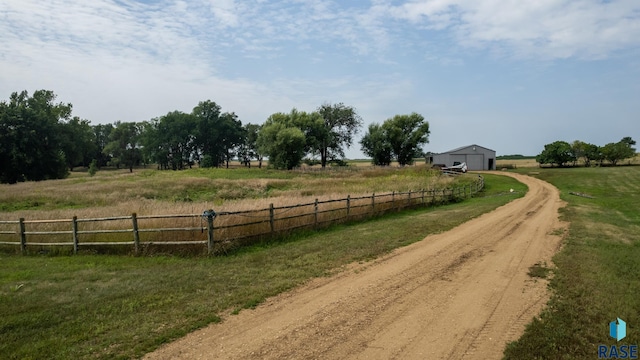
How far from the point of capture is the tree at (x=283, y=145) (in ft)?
213

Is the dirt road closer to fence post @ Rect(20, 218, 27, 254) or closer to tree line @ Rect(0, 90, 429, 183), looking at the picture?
fence post @ Rect(20, 218, 27, 254)

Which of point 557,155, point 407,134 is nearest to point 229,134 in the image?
point 407,134

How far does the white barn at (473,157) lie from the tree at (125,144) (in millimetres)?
80810

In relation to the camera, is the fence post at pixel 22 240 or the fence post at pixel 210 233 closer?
the fence post at pixel 210 233

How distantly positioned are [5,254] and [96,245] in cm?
341

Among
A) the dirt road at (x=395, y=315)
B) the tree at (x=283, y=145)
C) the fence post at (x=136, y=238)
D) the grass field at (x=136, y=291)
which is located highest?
the tree at (x=283, y=145)

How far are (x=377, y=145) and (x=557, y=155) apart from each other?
39.0 meters

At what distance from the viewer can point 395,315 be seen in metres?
6.01

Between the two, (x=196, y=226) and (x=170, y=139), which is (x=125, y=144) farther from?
(x=196, y=226)

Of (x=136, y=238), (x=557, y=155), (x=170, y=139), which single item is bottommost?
(x=136, y=238)

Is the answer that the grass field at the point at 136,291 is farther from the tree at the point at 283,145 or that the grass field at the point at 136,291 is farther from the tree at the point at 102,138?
the tree at the point at 102,138

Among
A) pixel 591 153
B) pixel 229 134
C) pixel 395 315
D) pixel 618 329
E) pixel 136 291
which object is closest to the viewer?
pixel 618 329

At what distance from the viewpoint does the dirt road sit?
4.91 m

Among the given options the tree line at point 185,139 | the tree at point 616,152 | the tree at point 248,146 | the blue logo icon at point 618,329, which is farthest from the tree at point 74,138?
the tree at point 616,152
